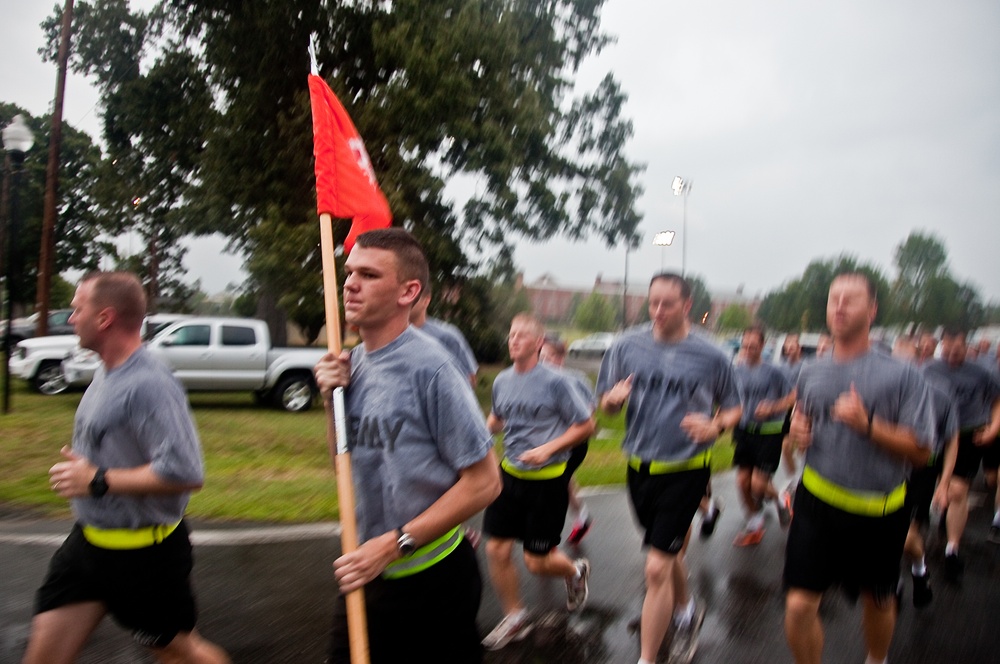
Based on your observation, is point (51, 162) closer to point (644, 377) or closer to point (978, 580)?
point (644, 377)

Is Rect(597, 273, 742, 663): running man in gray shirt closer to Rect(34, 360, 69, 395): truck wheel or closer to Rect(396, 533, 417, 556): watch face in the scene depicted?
Rect(396, 533, 417, 556): watch face

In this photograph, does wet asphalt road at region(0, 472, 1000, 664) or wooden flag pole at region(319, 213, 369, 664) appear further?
wet asphalt road at region(0, 472, 1000, 664)

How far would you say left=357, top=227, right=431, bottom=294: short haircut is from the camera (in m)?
2.40

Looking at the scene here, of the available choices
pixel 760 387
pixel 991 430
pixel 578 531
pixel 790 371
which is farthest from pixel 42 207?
pixel 991 430

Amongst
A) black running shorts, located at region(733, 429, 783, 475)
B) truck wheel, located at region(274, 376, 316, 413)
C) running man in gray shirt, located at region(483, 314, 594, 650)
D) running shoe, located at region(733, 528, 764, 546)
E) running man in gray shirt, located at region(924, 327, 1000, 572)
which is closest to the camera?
running man in gray shirt, located at region(483, 314, 594, 650)

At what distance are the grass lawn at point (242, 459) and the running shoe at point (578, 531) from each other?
2.17 metres

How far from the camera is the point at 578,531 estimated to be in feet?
21.7

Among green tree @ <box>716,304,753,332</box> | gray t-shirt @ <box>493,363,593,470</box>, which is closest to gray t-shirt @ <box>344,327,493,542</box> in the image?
gray t-shirt @ <box>493,363,593,470</box>

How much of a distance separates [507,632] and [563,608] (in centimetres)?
67

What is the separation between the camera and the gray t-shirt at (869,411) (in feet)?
11.5

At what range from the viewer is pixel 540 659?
13.9 feet

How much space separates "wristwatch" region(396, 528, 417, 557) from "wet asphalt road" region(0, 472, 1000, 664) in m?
2.28

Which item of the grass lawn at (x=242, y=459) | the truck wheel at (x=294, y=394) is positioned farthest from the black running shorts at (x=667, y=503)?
the truck wheel at (x=294, y=394)

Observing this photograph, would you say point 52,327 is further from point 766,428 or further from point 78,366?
point 766,428
